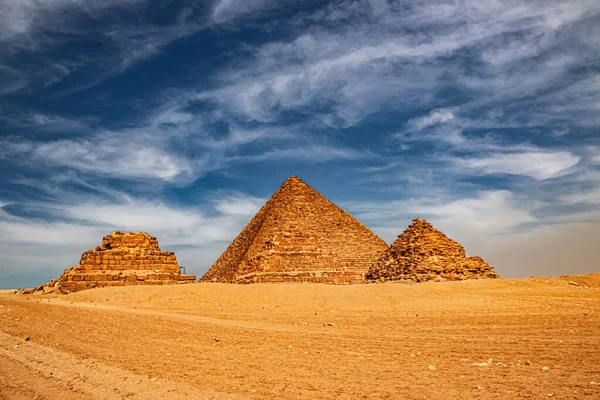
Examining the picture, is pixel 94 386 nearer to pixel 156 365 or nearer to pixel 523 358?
pixel 156 365

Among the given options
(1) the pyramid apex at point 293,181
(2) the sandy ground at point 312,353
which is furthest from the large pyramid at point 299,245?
(2) the sandy ground at point 312,353

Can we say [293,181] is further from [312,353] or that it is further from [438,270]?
[312,353]

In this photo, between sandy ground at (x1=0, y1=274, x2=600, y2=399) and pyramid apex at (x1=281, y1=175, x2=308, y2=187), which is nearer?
sandy ground at (x1=0, y1=274, x2=600, y2=399)

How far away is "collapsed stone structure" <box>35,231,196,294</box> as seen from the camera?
2581 cm

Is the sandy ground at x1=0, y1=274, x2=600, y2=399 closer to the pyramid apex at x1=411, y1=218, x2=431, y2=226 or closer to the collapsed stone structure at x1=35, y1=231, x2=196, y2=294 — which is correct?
the collapsed stone structure at x1=35, y1=231, x2=196, y2=294

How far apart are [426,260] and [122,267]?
2045 centimetres

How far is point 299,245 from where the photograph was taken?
38562 millimetres

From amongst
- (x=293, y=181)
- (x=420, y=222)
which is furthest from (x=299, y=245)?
(x=293, y=181)

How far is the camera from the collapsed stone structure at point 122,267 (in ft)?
84.7

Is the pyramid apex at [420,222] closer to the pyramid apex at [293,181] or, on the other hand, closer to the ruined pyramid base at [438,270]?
the ruined pyramid base at [438,270]

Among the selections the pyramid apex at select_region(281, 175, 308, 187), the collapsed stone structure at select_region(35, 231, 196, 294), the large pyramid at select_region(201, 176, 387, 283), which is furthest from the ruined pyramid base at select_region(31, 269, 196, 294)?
the pyramid apex at select_region(281, 175, 308, 187)

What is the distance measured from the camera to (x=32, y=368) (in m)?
6.85

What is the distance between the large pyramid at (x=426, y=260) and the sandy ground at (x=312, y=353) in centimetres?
1524

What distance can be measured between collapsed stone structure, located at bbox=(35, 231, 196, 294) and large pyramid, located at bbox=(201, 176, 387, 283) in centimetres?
854
